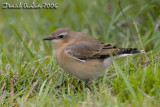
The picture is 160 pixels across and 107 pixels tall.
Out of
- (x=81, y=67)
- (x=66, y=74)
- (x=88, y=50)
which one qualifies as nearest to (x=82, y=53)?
(x=88, y=50)

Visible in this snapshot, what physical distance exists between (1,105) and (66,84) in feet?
4.73

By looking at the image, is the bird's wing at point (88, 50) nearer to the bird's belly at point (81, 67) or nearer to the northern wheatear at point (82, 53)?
the northern wheatear at point (82, 53)

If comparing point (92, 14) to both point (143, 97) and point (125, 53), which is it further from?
point (143, 97)

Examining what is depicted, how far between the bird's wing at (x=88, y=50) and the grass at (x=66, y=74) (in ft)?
1.19

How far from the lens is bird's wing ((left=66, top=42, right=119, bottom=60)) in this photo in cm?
636

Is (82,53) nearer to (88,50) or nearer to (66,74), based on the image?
(88,50)

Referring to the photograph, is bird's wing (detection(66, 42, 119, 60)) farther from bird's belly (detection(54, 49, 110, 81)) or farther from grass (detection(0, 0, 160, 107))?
grass (detection(0, 0, 160, 107))

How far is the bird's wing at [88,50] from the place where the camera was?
6.36 metres

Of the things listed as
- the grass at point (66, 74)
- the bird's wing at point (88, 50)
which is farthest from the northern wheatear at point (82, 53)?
the grass at point (66, 74)

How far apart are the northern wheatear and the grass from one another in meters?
0.24

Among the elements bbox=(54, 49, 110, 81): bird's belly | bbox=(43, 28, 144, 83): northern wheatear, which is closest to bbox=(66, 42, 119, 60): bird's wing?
bbox=(43, 28, 144, 83): northern wheatear

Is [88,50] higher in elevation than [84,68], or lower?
higher

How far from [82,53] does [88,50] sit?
16 centimetres

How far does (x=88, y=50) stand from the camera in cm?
648
